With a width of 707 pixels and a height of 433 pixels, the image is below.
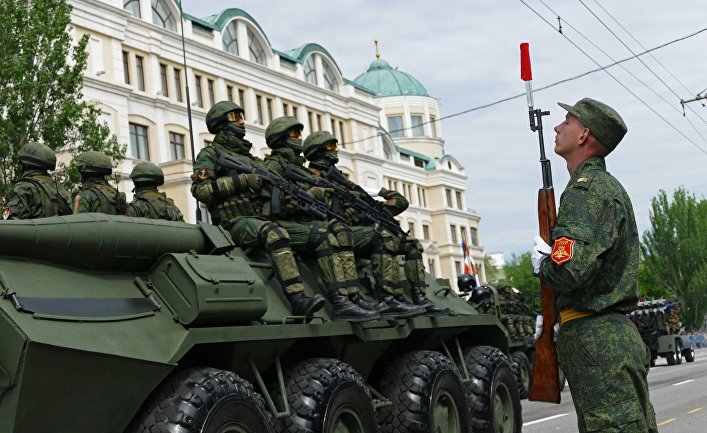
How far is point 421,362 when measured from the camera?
29.9ft

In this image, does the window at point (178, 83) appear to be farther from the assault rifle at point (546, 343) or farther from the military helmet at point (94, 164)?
the assault rifle at point (546, 343)

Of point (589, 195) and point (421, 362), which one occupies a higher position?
point (589, 195)

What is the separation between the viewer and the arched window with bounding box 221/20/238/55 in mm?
50594

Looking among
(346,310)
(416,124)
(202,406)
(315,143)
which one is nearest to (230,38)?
(416,124)

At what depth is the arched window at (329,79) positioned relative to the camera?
59053 mm

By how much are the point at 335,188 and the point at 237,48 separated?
42.7 metres

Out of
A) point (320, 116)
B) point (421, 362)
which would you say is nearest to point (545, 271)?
point (421, 362)

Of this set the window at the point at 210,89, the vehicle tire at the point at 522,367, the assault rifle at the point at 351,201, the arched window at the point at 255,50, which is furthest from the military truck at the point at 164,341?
the arched window at the point at 255,50

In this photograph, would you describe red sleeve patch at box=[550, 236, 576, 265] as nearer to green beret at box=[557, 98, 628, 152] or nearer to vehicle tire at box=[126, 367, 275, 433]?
green beret at box=[557, 98, 628, 152]

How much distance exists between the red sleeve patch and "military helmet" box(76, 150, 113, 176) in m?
4.39

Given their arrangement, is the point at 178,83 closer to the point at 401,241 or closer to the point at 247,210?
the point at 401,241

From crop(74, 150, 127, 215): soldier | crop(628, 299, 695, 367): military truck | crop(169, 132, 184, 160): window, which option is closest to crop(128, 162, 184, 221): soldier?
crop(74, 150, 127, 215): soldier

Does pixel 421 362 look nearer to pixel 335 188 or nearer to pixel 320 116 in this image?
pixel 335 188

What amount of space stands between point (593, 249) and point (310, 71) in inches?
2100
